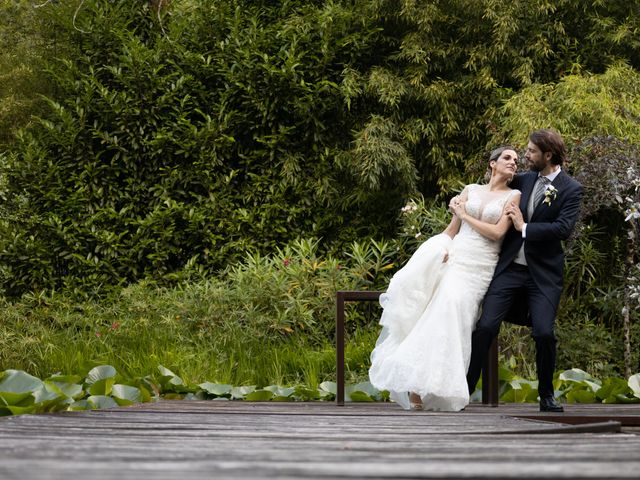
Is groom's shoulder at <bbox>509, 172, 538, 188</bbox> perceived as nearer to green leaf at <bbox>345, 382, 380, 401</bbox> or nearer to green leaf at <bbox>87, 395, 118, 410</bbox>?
green leaf at <bbox>345, 382, 380, 401</bbox>

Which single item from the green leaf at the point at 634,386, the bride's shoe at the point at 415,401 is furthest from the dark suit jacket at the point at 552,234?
the green leaf at the point at 634,386

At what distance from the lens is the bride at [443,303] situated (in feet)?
15.3

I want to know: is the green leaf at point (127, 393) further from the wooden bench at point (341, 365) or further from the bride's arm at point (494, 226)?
the bride's arm at point (494, 226)

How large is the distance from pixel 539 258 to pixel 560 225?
0.20 metres

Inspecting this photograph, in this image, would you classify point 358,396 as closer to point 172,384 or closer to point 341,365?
point 341,365

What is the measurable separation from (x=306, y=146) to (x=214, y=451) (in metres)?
8.78

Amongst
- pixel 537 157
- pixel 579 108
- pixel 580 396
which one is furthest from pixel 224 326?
pixel 537 157

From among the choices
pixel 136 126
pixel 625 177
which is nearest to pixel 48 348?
pixel 136 126

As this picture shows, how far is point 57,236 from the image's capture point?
407 inches

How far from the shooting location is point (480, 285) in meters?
4.82

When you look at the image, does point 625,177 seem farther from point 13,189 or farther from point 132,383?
point 13,189

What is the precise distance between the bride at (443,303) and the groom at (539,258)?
3.5 inches

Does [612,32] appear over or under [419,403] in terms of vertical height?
over

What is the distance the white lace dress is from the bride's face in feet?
0.33
